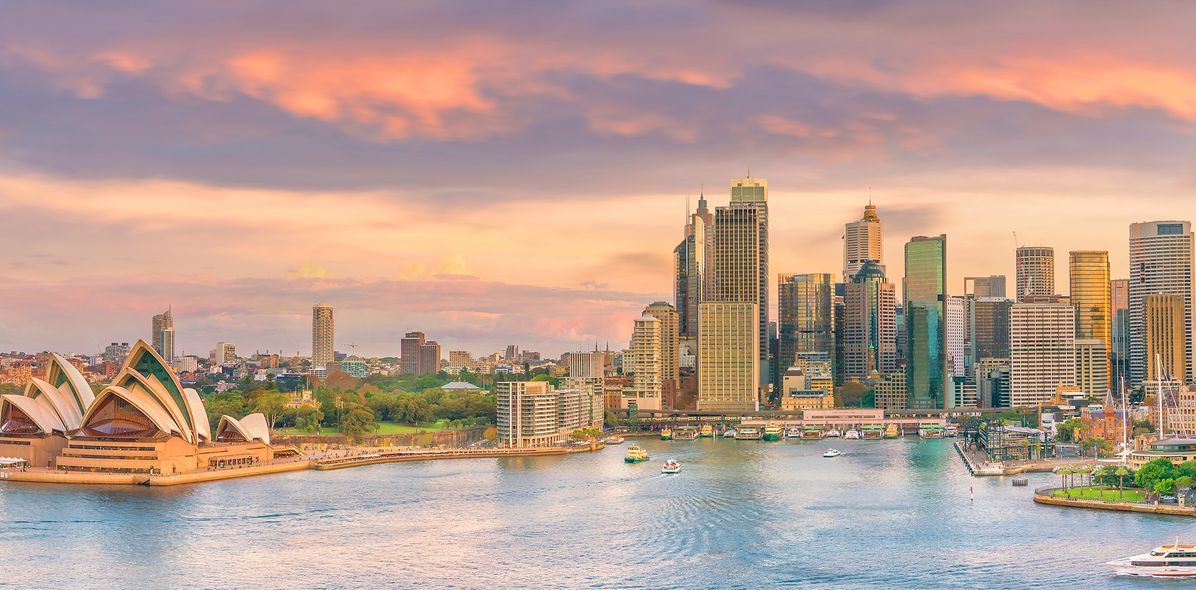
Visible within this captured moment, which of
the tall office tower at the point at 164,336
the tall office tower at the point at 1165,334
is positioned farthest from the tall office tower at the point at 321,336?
the tall office tower at the point at 1165,334

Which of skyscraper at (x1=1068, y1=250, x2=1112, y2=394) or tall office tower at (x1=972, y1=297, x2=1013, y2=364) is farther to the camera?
tall office tower at (x1=972, y1=297, x2=1013, y2=364)

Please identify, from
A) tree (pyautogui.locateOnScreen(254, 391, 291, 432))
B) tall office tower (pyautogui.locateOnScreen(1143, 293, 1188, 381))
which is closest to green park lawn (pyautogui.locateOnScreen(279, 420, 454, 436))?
tree (pyautogui.locateOnScreen(254, 391, 291, 432))

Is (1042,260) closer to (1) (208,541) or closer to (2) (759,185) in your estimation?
(2) (759,185)

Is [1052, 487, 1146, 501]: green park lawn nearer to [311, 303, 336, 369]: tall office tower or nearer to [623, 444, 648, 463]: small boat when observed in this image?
[623, 444, 648, 463]: small boat

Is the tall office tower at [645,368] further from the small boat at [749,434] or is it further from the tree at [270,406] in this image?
the tree at [270,406]

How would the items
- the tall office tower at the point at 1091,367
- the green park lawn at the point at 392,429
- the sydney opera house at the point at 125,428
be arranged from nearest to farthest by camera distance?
the sydney opera house at the point at 125,428 < the green park lawn at the point at 392,429 < the tall office tower at the point at 1091,367

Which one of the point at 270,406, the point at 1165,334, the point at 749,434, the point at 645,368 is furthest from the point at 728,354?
the point at 270,406
